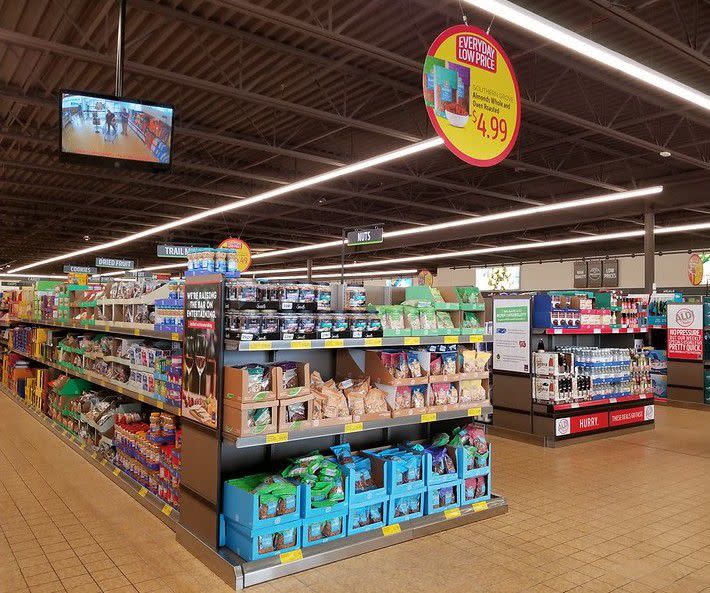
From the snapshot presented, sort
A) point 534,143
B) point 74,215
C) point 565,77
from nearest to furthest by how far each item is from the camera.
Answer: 1. point 565,77
2. point 534,143
3. point 74,215

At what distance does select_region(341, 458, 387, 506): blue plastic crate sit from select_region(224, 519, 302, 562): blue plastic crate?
390mm

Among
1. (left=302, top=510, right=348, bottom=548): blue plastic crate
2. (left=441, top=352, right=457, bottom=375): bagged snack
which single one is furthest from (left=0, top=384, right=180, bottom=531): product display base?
(left=441, top=352, right=457, bottom=375): bagged snack

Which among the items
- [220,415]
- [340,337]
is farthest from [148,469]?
[340,337]

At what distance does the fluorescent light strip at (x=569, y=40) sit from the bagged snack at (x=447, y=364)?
258cm

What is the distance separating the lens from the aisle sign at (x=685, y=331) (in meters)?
10.6

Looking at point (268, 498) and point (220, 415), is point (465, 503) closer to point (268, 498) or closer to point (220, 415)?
point (268, 498)

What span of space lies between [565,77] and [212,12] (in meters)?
5.64

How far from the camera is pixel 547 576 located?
3.47m

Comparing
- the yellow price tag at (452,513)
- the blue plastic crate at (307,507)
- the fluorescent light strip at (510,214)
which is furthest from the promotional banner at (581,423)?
the fluorescent light strip at (510,214)

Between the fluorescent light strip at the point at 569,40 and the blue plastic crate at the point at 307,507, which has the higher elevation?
the fluorescent light strip at the point at 569,40

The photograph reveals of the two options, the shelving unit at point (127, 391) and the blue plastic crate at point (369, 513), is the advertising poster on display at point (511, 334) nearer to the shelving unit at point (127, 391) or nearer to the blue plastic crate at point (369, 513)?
the blue plastic crate at point (369, 513)

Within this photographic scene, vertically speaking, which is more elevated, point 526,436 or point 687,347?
point 687,347

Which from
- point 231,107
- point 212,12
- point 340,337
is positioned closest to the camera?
point 340,337

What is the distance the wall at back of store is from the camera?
72.9ft
